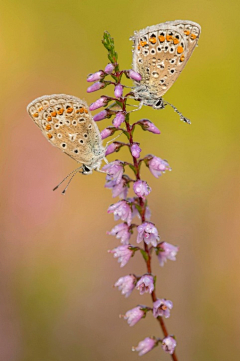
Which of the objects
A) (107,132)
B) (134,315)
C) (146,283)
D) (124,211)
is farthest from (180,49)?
(134,315)

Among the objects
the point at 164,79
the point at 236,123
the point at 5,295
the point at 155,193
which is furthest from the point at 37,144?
the point at 164,79

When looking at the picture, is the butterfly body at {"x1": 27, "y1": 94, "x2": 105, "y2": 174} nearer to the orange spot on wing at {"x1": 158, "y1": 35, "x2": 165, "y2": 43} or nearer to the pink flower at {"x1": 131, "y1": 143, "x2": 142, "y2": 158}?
the pink flower at {"x1": 131, "y1": 143, "x2": 142, "y2": 158}

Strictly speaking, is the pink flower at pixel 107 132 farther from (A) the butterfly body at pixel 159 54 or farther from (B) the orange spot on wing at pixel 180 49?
(B) the orange spot on wing at pixel 180 49

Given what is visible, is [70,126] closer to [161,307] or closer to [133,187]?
[133,187]

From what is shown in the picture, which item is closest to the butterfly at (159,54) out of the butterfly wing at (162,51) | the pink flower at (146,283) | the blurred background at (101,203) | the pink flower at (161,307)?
the butterfly wing at (162,51)

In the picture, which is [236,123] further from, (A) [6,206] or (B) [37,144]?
(A) [6,206]

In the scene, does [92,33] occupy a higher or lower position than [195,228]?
higher
